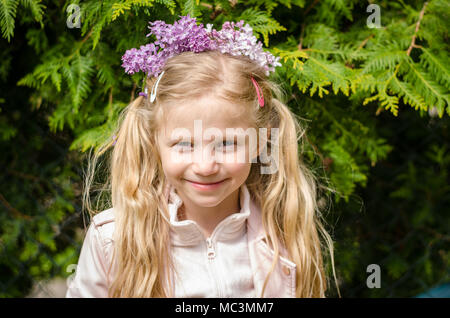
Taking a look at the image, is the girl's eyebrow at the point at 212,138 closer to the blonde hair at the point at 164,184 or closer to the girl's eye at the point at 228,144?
the girl's eye at the point at 228,144

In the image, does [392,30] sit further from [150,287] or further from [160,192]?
[150,287]

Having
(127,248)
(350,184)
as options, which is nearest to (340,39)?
(350,184)

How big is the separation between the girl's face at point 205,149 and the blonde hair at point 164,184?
0.07 m

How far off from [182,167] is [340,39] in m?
1.23

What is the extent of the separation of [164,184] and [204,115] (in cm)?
50

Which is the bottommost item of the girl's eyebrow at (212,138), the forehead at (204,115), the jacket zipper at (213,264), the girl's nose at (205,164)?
the jacket zipper at (213,264)

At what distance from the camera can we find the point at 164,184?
7.18 ft

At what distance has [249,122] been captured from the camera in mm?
1984

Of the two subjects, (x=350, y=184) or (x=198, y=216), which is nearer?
(x=198, y=216)

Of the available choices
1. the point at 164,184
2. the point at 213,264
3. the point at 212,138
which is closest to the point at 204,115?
the point at 212,138

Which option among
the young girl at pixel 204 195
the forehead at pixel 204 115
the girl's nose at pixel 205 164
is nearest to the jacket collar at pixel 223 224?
the young girl at pixel 204 195

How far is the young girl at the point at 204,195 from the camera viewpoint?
6.19 feet

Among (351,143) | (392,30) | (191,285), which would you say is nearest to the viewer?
(191,285)

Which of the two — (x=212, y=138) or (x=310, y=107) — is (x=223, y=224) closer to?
(x=212, y=138)
